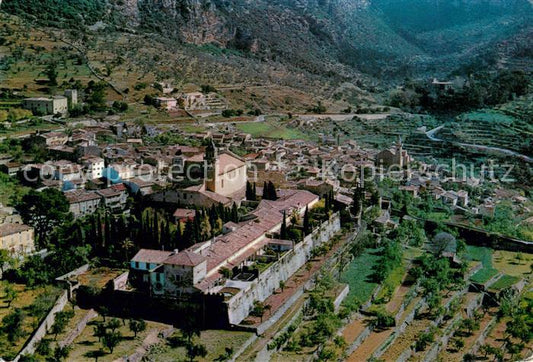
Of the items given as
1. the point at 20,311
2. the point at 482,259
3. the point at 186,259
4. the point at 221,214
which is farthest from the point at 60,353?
the point at 482,259

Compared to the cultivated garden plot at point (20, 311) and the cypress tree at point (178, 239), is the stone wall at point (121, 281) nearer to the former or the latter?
the cultivated garden plot at point (20, 311)

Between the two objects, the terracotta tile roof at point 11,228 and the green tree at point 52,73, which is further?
the green tree at point 52,73

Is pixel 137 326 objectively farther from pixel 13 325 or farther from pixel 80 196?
pixel 80 196

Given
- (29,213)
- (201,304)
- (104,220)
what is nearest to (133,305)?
(201,304)

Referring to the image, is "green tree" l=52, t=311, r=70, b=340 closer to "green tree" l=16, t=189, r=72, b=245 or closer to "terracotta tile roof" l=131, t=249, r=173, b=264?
"terracotta tile roof" l=131, t=249, r=173, b=264

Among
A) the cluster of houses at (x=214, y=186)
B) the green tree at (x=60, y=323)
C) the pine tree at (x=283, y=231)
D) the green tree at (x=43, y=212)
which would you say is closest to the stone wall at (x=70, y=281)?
the green tree at (x=60, y=323)

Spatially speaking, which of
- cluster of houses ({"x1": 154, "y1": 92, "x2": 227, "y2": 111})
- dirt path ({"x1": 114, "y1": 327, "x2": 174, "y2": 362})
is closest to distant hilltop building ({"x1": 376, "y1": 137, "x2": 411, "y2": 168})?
cluster of houses ({"x1": 154, "y1": 92, "x2": 227, "y2": 111})
